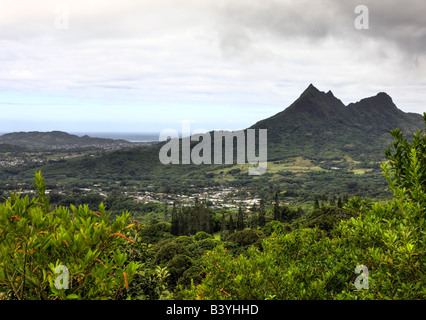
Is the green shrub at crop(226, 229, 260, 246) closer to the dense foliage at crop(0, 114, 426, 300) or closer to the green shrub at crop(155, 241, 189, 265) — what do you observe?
the green shrub at crop(155, 241, 189, 265)

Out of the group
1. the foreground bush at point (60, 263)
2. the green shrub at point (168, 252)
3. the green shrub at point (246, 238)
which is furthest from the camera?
the green shrub at point (246, 238)

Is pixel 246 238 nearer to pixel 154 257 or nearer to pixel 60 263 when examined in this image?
pixel 154 257

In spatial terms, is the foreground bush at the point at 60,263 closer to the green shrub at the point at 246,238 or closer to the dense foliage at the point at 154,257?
the dense foliage at the point at 154,257

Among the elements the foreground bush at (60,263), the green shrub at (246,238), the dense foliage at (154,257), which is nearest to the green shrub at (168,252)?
the green shrub at (246,238)

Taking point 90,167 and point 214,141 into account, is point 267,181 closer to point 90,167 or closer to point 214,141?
point 214,141

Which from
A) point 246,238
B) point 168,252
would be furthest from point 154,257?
point 246,238

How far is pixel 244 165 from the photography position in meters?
169

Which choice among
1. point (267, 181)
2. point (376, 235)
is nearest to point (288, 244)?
point (376, 235)

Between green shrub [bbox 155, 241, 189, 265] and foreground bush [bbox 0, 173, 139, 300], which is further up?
foreground bush [bbox 0, 173, 139, 300]

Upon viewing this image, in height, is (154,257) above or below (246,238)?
above

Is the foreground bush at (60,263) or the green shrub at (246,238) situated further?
the green shrub at (246,238)

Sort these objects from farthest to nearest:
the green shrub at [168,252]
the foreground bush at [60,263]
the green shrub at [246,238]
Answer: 1. the green shrub at [246,238]
2. the green shrub at [168,252]
3. the foreground bush at [60,263]

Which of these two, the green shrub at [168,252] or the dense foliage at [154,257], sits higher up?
the dense foliage at [154,257]

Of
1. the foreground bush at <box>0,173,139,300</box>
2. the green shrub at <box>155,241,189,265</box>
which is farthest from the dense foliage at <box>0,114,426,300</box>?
the green shrub at <box>155,241,189,265</box>
